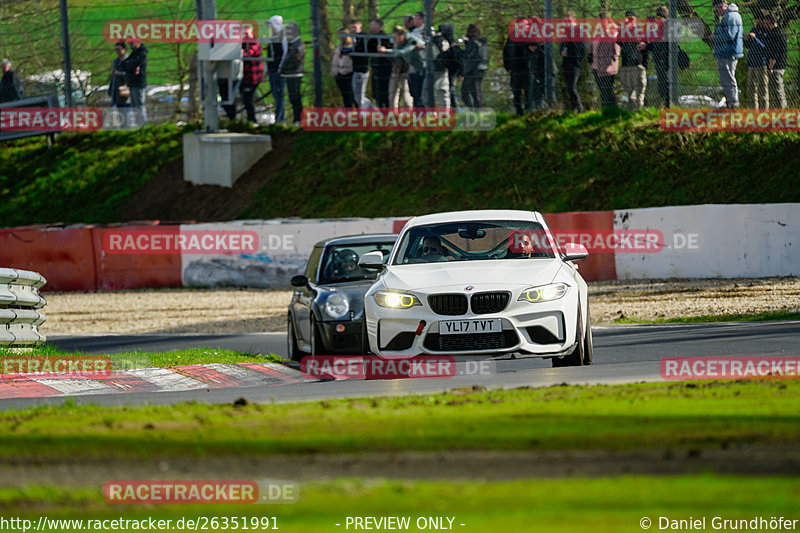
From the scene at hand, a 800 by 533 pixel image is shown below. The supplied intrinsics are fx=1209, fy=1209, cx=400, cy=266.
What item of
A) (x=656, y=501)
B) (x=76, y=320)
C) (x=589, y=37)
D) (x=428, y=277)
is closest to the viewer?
(x=656, y=501)

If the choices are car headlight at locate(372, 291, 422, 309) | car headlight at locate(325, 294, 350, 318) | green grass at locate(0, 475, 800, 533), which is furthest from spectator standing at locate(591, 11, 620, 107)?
green grass at locate(0, 475, 800, 533)

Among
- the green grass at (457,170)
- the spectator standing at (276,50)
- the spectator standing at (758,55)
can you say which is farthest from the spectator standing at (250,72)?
the spectator standing at (758,55)

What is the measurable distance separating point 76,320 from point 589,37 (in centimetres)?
1075

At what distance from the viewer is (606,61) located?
23.0 meters

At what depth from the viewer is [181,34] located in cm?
3281

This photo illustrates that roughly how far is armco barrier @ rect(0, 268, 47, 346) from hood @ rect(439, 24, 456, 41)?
13.2 meters

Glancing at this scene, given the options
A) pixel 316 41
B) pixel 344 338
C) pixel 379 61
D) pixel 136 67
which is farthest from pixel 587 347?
pixel 136 67

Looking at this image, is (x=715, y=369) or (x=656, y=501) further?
(x=715, y=369)

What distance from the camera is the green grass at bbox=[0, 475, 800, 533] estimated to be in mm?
3904

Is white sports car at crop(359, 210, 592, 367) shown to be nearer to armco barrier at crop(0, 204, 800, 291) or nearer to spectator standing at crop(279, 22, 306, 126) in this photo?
armco barrier at crop(0, 204, 800, 291)

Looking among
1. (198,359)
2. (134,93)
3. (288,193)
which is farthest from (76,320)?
(134,93)

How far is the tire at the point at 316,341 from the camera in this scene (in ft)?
38.9

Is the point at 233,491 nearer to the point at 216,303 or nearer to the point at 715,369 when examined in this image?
the point at 715,369

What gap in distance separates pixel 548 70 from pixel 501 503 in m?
21.0
